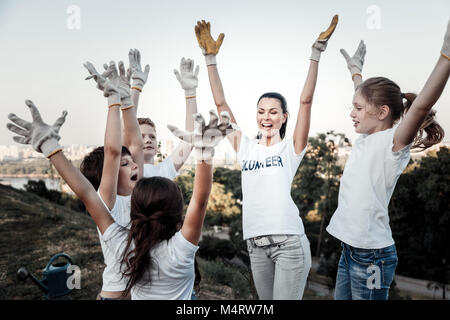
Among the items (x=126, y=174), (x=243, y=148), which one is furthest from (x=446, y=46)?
(x=126, y=174)

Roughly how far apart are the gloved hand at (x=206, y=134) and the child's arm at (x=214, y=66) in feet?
3.44

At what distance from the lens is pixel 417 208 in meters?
16.6

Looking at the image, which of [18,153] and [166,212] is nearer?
[166,212]

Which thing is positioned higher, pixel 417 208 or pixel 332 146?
pixel 332 146

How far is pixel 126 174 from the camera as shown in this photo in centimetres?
225

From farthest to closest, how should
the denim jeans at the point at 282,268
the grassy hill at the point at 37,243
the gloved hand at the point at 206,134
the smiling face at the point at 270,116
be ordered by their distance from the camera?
the grassy hill at the point at 37,243
the smiling face at the point at 270,116
the denim jeans at the point at 282,268
the gloved hand at the point at 206,134

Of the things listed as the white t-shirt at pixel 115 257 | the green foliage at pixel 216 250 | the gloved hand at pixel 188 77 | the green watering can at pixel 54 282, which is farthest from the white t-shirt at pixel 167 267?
the green foliage at pixel 216 250

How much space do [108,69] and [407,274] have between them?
17.3m

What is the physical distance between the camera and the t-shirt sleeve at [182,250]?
64.5 inches

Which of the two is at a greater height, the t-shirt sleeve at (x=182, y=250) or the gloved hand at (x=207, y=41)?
the gloved hand at (x=207, y=41)

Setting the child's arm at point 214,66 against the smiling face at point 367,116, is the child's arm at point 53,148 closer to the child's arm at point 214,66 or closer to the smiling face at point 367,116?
the child's arm at point 214,66

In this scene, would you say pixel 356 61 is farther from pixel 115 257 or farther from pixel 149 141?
pixel 115 257

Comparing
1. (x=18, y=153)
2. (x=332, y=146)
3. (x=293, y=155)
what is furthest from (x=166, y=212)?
(x=332, y=146)
